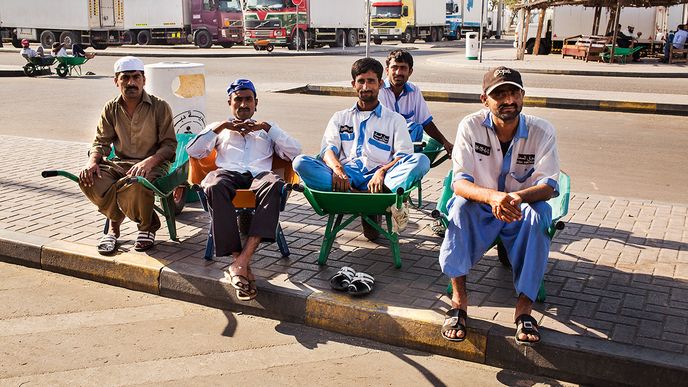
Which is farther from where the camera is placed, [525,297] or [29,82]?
[29,82]

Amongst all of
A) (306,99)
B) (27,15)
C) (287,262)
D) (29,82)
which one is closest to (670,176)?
(287,262)

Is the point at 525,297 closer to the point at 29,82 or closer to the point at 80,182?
the point at 80,182

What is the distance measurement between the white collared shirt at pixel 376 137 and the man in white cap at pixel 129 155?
49.3 inches

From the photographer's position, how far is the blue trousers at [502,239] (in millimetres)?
4047

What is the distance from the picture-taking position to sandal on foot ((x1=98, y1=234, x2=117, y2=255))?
530cm

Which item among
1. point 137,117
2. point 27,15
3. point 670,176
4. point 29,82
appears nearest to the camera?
point 137,117

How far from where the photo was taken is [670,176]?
8484 millimetres

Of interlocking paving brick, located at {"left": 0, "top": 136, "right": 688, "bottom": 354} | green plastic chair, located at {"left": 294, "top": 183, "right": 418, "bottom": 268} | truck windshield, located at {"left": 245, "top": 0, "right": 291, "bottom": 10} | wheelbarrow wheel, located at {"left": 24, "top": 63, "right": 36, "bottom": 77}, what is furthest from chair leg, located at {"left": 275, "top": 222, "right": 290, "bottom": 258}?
truck windshield, located at {"left": 245, "top": 0, "right": 291, "bottom": 10}

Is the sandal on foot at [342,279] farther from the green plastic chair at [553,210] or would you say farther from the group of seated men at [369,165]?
the green plastic chair at [553,210]

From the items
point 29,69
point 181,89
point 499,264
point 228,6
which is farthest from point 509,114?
point 228,6

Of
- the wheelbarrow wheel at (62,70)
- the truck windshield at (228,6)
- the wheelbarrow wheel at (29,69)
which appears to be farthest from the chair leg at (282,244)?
the truck windshield at (228,6)

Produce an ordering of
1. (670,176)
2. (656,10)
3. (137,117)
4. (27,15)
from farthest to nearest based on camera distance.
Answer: (27,15) → (656,10) → (670,176) → (137,117)

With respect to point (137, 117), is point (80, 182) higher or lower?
lower

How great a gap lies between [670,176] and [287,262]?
5.15 meters
